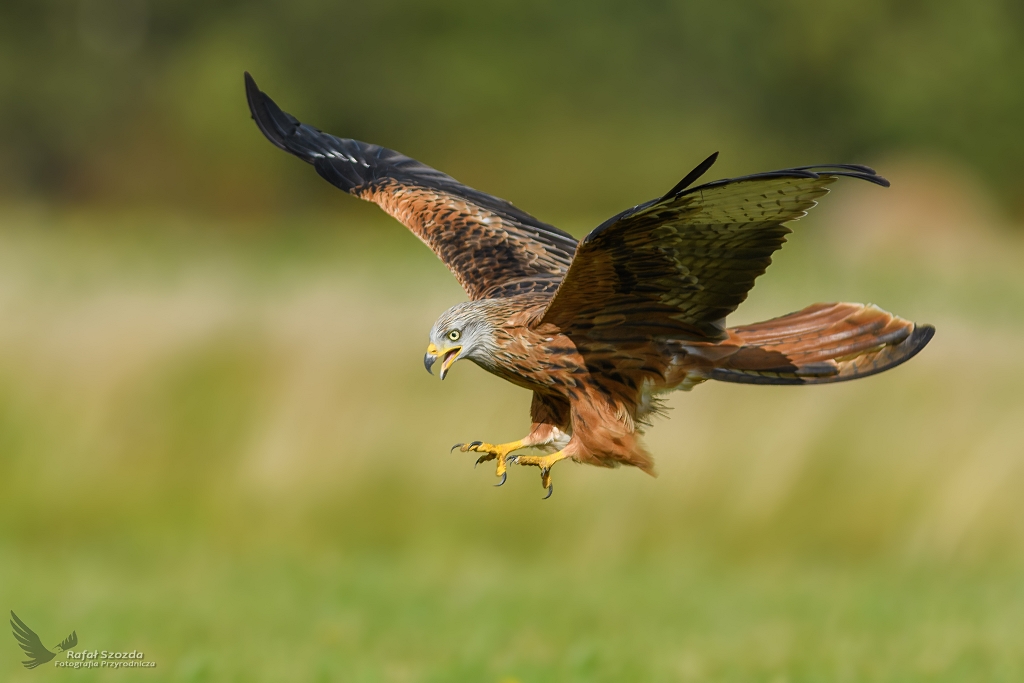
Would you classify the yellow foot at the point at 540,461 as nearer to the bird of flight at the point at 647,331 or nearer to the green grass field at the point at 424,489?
the bird of flight at the point at 647,331

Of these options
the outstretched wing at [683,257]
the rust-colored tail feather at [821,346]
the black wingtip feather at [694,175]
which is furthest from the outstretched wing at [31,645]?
the black wingtip feather at [694,175]

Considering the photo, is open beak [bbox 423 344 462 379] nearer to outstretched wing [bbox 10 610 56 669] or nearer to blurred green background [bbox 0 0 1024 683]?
blurred green background [bbox 0 0 1024 683]

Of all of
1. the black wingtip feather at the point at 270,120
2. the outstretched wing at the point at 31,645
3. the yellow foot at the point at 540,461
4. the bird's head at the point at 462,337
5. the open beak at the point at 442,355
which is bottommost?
the outstretched wing at the point at 31,645

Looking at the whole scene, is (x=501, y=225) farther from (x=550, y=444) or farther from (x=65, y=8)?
(x=65, y=8)

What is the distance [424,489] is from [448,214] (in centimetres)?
334

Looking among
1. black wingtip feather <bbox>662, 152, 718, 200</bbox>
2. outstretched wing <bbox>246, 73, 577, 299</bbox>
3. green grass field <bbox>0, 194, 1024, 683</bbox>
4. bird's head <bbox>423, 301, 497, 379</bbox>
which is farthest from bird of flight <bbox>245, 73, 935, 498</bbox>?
green grass field <bbox>0, 194, 1024, 683</bbox>

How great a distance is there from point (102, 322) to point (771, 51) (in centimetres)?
2611

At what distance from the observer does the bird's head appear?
4.66 m

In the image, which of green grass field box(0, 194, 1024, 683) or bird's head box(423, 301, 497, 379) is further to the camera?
green grass field box(0, 194, 1024, 683)

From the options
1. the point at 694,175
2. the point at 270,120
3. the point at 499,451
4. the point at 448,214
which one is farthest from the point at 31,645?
the point at 694,175

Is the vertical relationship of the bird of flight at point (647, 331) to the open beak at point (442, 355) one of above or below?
above

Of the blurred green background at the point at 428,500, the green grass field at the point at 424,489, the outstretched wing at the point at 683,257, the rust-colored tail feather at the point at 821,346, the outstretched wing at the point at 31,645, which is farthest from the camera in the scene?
the green grass field at the point at 424,489

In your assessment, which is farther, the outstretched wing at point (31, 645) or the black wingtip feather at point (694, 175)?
the outstretched wing at point (31, 645)

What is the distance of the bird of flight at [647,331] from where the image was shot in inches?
178
